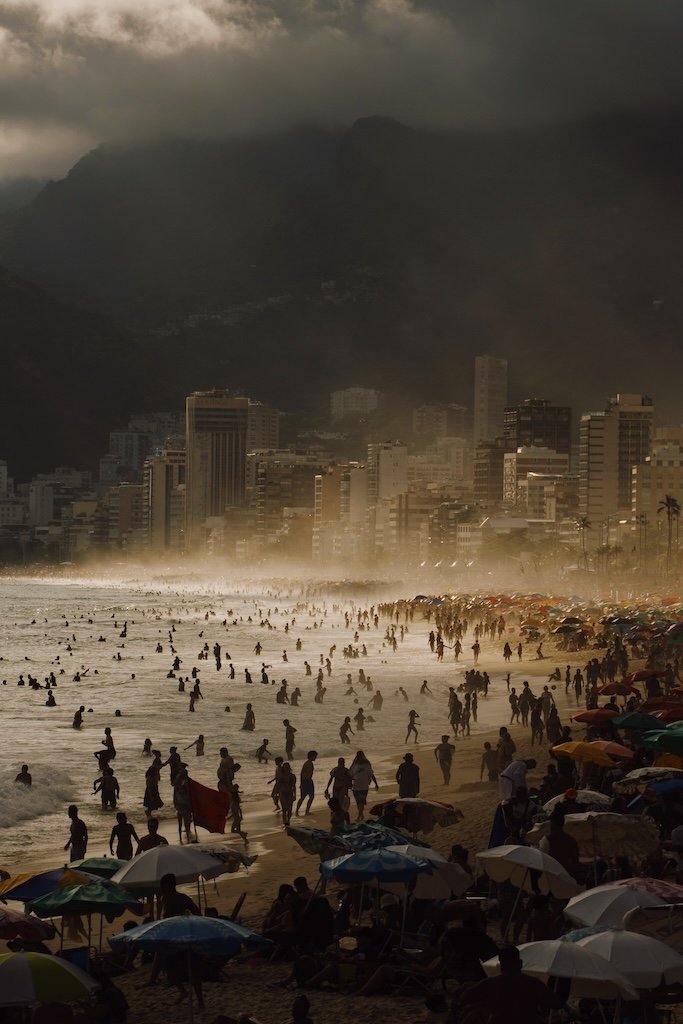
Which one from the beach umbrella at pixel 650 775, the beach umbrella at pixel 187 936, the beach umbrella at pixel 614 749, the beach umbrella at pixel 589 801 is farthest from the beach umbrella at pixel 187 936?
the beach umbrella at pixel 614 749

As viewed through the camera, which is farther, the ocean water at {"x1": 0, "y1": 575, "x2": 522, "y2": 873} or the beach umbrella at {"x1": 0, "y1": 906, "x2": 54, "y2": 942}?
the ocean water at {"x1": 0, "y1": 575, "x2": 522, "y2": 873}

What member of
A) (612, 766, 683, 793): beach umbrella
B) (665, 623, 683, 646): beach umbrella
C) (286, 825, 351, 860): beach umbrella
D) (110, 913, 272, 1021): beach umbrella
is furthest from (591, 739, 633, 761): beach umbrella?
(665, 623, 683, 646): beach umbrella

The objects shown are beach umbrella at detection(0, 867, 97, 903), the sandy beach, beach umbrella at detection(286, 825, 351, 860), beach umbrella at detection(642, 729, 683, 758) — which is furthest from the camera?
beach umbrella at detection(642, 729, 683, 758)

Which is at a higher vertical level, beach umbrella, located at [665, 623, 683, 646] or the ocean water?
beach umbrella, located at [665, 623, 683, 646]

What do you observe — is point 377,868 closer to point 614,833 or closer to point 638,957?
point 614,833

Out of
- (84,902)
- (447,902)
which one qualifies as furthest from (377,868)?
(84,902)

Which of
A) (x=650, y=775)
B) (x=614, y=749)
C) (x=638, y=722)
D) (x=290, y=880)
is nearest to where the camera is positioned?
(x=650, y=775)

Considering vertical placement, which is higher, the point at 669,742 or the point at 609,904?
the point at 669,742

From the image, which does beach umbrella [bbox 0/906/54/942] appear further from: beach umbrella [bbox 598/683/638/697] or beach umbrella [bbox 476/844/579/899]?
beach umbrella [bbox 598/683/638/697]

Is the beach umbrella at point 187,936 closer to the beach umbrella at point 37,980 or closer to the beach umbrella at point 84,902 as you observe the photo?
the beach umbrella at point 37,980
